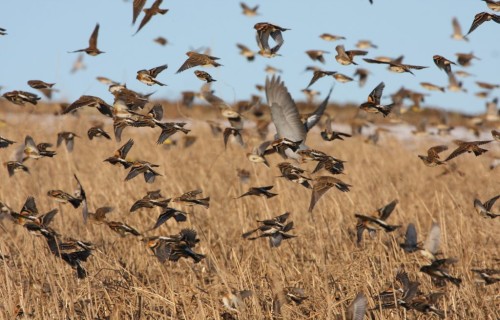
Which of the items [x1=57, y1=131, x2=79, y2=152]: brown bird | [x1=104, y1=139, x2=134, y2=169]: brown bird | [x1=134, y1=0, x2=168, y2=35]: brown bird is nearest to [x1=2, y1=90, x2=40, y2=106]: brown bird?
[x1=57, y1=131, x2=79, y2=152]: brown bird

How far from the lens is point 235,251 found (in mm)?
7574

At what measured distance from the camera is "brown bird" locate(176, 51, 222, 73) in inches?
253

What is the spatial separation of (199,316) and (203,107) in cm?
1752

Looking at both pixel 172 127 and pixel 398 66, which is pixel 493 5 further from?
pixel 172 127

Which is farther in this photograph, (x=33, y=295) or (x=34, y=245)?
(x=34, y=245)

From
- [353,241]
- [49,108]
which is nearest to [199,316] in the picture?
[353,241]

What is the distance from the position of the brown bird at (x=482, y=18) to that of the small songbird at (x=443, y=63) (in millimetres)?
482

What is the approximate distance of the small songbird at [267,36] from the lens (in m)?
6.48

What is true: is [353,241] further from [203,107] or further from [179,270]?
[203,107]

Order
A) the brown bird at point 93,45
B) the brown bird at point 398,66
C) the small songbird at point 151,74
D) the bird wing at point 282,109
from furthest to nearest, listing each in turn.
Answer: the bird wing at point 282,109 → the brown bird at point 93,45 → the small songbird at point 151,74 → the brown bird at point 398,66

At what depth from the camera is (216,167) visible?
11.9 meters

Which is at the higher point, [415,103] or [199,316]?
[199,316]

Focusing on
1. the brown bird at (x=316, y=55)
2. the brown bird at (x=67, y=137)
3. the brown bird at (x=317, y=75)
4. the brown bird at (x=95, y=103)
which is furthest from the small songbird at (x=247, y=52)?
the brown bird at (x=95, y=103)

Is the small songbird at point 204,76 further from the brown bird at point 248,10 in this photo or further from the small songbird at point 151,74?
the brown bird at point 248,10
